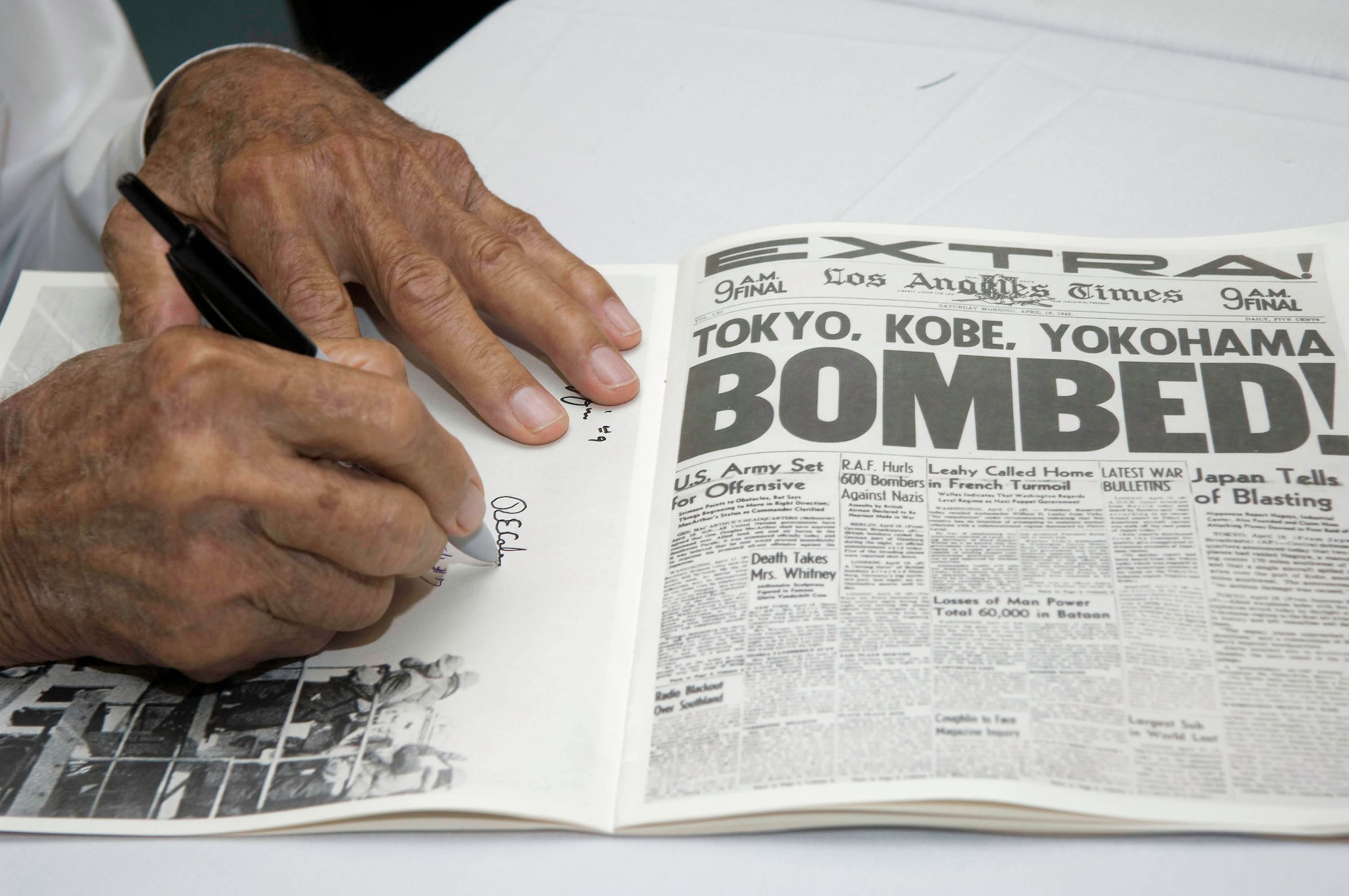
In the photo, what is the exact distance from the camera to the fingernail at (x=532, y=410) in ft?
1.97

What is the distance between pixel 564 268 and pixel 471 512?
0.22 metres

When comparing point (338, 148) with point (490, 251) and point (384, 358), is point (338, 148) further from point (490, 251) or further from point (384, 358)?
point (384, 358)

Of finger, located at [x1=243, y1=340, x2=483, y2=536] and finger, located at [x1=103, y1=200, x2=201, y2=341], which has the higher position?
finger, located at [x1=103, y1=200, x2=201, y2=341]

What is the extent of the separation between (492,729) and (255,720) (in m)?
0.12

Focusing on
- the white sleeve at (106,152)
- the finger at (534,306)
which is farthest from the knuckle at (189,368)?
the white sleeve at (106,152)

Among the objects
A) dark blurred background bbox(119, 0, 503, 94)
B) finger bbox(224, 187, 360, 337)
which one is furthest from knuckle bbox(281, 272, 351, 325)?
dark blurred background bbox(119, 0, 503, 94)

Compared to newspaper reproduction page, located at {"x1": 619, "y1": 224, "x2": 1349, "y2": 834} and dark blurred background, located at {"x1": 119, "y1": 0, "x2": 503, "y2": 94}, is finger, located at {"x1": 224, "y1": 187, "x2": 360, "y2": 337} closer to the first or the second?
newspaper reproduction page, located at {"x1": 619, "y1": 224, "x2": 1349, "y2": 834}

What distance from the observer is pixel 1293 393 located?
56cm

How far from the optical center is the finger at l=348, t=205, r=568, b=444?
60 centimetres

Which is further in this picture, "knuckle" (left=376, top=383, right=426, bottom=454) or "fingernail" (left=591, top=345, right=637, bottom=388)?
"fingernail" (left=591, top=345, right=637, bottom=388)

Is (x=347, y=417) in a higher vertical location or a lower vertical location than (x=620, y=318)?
lower

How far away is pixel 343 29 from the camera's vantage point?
2.08 meters

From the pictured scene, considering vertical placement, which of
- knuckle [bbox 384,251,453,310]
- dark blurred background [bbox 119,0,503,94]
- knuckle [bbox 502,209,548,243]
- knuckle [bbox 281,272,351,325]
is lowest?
knuckle [bbox 281,272,351,325]
